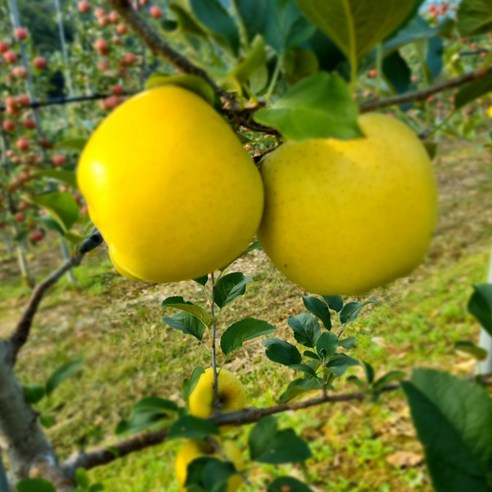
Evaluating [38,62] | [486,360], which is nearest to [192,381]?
[486,360]

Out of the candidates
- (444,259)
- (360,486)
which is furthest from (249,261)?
(444,259)

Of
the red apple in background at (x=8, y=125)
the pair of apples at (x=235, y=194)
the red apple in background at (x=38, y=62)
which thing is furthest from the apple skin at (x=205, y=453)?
the red apple in background at (x=38, y=62)

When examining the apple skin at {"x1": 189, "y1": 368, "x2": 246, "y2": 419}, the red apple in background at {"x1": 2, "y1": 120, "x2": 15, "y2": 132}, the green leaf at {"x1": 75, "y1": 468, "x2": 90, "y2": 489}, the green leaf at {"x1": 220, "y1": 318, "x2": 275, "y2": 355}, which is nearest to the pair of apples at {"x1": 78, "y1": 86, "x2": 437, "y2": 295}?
the green leaf at {"x1": 220, "y1": 318, "x2": 275, "y2": 355}

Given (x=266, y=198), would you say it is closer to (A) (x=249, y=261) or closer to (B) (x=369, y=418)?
(A) (x=249, y=261)

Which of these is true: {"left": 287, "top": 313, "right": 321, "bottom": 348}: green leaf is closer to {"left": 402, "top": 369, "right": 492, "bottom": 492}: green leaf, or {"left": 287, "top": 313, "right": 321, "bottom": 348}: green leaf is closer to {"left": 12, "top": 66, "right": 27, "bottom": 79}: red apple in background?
{"left": 402, "top": 369, "right": 492, "bottom": 492}: green leaf

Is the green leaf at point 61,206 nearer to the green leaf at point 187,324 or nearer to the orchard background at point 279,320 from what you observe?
the orchard background at point 279,320

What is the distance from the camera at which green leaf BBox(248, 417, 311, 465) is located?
0.58 metres

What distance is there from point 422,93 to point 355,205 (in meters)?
0.09

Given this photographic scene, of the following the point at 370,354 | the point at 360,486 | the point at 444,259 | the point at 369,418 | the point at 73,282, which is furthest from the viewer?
the point at 73,282

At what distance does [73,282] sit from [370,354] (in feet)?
8.95

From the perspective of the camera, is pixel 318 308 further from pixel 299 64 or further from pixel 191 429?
pixel 299 64

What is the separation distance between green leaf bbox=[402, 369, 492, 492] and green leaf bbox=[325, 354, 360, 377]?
0.81 feet

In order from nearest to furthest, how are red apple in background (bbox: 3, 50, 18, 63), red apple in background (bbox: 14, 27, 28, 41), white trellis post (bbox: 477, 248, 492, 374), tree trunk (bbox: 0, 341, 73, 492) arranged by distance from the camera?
tree trunk (bbox: 0, 341, 73, 492)
white trellis post (bbox: 477, 248, 492, 374)
red apple in background (bbox: 14, 27, 28, 41)
red apple in background (bbox: 3, 50, 18, 63)

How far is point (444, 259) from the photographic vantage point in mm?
3271
